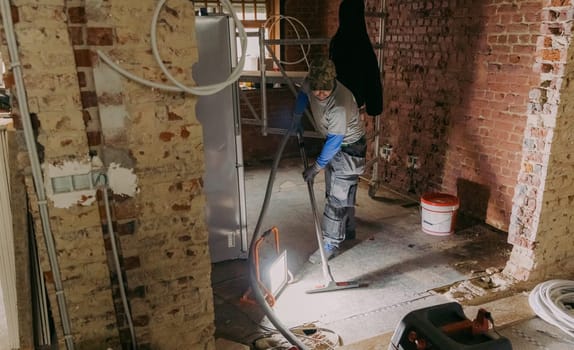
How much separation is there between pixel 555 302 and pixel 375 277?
3.88ft

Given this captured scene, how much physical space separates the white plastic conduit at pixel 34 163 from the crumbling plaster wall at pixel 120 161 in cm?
2

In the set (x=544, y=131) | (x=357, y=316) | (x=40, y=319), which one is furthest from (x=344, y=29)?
(x=40, y=319)

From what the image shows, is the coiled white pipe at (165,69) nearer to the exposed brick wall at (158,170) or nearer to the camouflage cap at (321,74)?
the exposed brick wall at (158,170)

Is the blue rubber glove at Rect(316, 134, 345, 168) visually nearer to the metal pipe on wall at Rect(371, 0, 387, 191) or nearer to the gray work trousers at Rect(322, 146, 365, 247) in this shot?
the gray work trousers at Rect(322, 146, 365, 247)

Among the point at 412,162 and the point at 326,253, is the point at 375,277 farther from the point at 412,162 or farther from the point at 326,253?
the point at 412,162

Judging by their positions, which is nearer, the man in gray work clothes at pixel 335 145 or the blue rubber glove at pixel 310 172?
the man in gray work clothes at pixel 335 145

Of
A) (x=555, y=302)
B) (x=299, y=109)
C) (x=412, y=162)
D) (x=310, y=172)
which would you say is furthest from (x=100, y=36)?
(x=412, y=162)

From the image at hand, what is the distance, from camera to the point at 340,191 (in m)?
3.64

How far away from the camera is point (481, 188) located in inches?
169

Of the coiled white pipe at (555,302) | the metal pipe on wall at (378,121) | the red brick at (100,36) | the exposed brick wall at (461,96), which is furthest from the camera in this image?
the metal pipe on wall at (378,121)

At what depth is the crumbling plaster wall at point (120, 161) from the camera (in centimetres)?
158

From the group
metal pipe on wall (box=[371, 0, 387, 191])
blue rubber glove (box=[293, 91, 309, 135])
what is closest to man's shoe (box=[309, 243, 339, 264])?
blue rubber glove (box=[293, 91, 309, 135])

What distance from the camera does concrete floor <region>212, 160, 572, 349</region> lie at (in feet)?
9.34

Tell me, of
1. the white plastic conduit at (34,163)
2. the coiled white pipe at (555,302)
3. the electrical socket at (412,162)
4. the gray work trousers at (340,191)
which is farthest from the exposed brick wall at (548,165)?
the white plastic conduit at (34,163)
